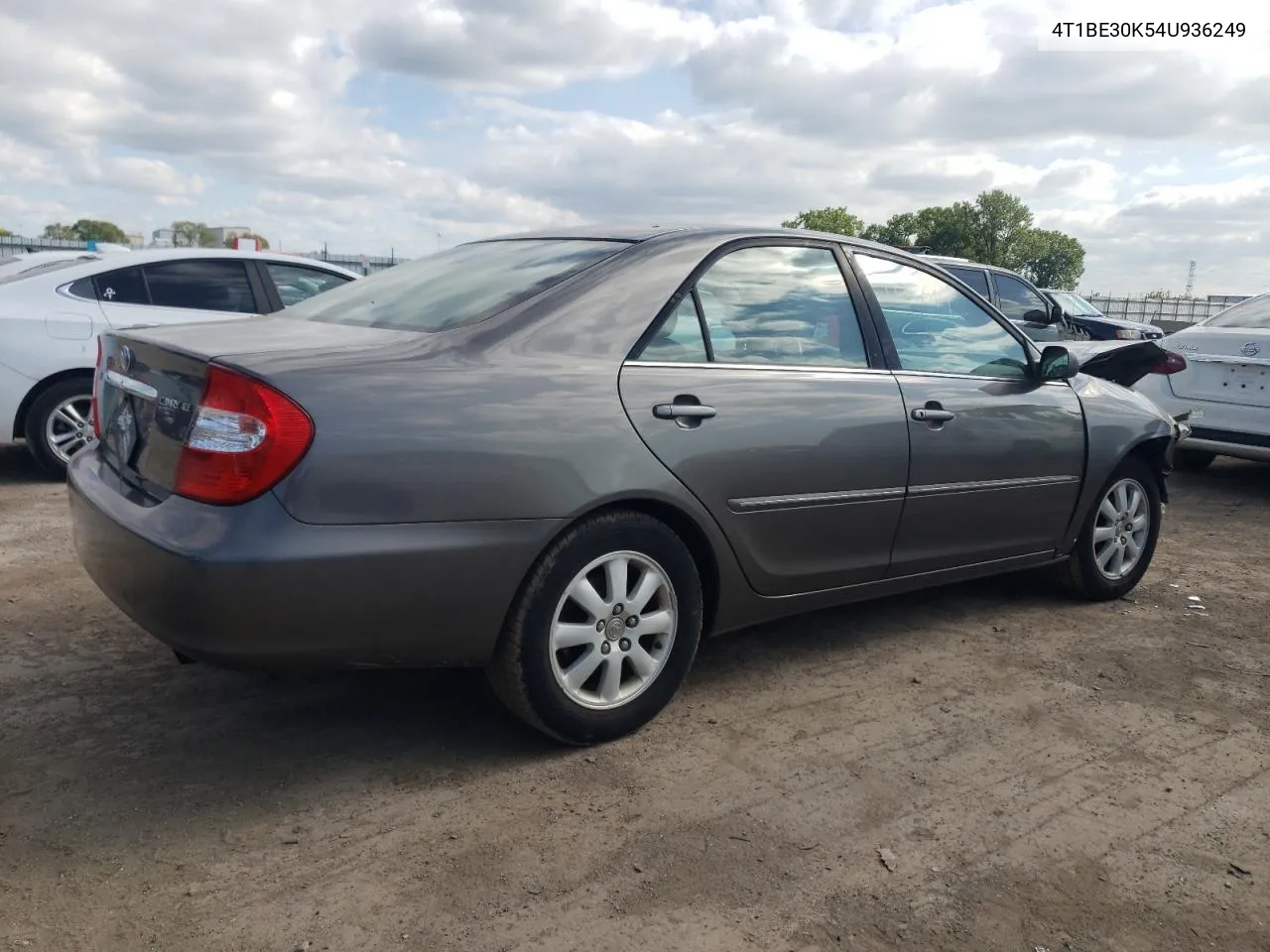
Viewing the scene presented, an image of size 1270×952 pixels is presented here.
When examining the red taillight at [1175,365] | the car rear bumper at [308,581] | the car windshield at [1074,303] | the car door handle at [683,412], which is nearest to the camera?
the car rear bumper at [308,581]

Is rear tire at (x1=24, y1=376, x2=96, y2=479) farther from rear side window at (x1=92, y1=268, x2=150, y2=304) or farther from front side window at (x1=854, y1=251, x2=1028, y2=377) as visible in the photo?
Result: front side window at (x1=854, y1=251, x2=1028, y2=377)

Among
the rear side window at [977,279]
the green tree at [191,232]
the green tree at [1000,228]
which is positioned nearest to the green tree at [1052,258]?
the green tree at [1000,228]

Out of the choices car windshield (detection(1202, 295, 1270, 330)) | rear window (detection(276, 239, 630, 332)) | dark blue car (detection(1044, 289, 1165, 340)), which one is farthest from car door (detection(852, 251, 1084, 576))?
dark blue car (detection(1044, 289, 1165, 340))

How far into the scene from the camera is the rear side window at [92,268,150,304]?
22.8ft

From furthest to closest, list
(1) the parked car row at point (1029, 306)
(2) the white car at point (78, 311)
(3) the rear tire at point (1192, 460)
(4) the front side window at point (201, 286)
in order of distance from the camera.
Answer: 1. (1) the parked car row at point (1029, 306)
2. (3) the rear tire at point (1192, 460)
3. (4) the front side window at point (201, 286)
4. (2) the white car at point (78, 311)

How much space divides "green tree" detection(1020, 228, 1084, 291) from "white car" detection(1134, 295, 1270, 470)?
9395 centimetres

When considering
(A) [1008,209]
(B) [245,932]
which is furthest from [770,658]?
(A) [1008,209]

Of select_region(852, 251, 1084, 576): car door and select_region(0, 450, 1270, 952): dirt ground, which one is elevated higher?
select_region(852, 251, 1084, 576): car door

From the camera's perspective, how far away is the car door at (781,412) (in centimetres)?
323

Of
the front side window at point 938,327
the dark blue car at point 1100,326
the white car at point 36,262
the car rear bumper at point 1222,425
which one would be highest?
the white car at point 36,262

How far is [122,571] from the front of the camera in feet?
9.23

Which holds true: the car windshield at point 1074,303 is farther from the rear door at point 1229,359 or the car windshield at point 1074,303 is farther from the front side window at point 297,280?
the front side window at point 297,280

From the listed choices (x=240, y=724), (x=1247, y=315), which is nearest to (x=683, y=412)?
(x=240, y=724)

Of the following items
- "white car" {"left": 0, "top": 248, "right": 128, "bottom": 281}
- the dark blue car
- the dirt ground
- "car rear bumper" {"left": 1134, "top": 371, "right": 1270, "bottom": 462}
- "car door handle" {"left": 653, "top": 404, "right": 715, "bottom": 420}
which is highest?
"white car" {"left": 0, "top": 248, "right": 128, "bottom": 281}
